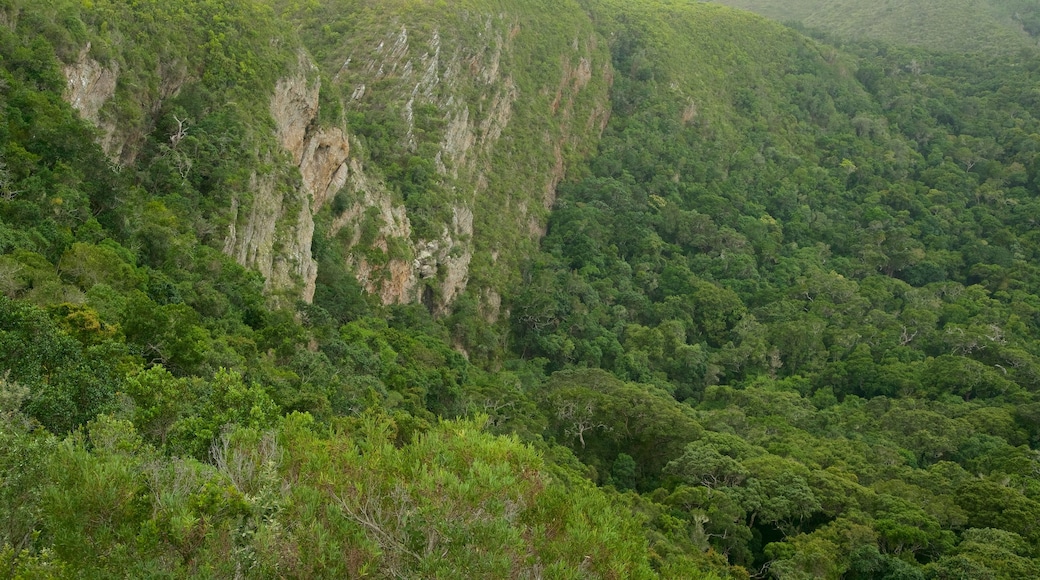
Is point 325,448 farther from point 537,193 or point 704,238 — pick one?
point 704,238

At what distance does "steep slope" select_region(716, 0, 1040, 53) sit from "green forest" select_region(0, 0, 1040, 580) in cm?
2512

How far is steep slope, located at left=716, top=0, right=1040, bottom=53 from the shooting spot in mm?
151750

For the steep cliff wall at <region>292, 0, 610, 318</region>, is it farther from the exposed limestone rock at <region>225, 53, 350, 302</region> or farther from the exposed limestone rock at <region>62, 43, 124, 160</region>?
the exposed limestone rock at <region>62, 43, 124, 160</region>

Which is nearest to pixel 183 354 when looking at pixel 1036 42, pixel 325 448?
pixel 325 448

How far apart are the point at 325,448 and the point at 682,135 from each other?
102920 millimetres

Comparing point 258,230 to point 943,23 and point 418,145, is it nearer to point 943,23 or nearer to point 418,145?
point 418,145

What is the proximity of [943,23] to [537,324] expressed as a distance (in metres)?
137

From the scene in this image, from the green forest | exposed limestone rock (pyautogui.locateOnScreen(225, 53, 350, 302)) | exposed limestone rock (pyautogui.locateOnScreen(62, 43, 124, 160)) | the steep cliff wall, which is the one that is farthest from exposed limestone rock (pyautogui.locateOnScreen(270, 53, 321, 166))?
exposed limestone rock (pyautogui.locateOnScreen(62, 43, 124, 160))

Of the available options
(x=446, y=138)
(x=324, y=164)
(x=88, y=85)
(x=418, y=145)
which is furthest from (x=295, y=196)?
(x=446, y=138)

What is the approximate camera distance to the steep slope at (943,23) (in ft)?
498

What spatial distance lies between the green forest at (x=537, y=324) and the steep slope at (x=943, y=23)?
82.4ft

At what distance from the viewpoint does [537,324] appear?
243ft

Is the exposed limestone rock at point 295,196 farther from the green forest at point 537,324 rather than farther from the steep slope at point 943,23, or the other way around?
the steep slope at point 943,23

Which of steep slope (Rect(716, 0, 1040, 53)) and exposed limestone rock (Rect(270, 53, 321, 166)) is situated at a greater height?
steep slope (Rect(716, 0, 1040, 53))
